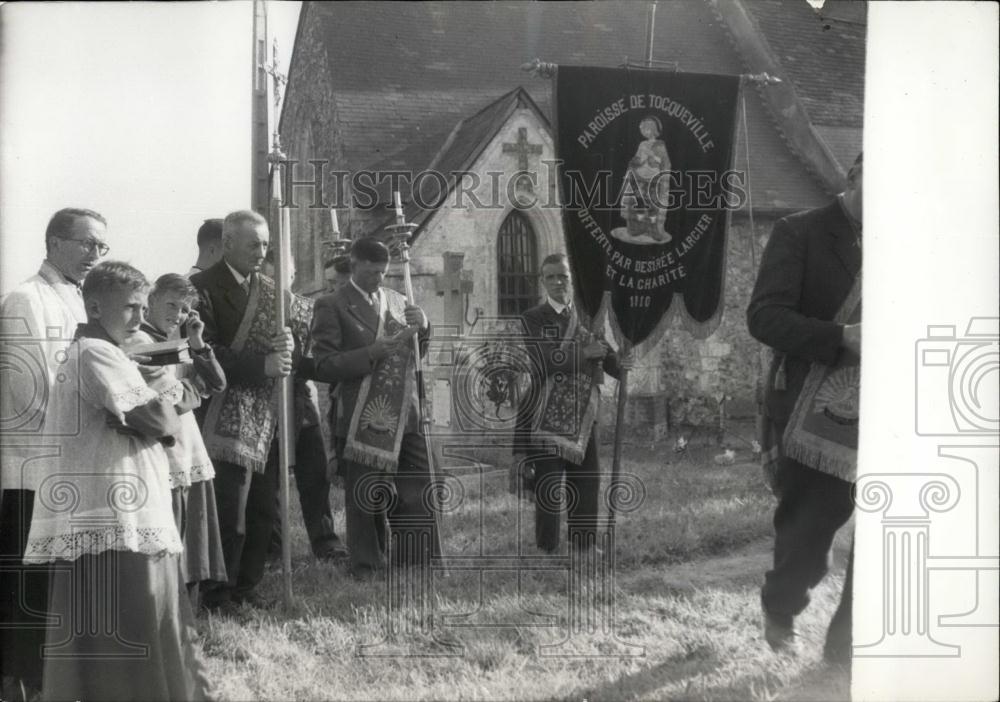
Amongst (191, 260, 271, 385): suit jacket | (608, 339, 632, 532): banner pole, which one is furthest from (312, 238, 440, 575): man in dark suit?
(608, 339, 632, 532): banner pole

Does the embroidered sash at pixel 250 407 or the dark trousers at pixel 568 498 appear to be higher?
the embroidered sash at pixel 250 407

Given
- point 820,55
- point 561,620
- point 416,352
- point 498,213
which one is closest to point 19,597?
point 416,352

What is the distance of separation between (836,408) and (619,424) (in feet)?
3.53

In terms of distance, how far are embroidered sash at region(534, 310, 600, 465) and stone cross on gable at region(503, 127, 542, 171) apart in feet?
2.66

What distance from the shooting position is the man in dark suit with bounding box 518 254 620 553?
16.4 feet

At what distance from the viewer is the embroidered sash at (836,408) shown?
4.83 m

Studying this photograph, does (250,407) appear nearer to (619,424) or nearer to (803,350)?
(619,424)

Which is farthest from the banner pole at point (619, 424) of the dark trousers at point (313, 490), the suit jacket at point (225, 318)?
the suit jacket at point (225, 318)

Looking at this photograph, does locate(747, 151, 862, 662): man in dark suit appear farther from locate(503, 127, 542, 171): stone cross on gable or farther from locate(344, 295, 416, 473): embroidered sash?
locate(344, 295, 416, 473): embroidered sash

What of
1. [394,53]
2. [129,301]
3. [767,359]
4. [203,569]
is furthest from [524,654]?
[394,53]

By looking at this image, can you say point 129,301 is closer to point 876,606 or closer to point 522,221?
point 522,221

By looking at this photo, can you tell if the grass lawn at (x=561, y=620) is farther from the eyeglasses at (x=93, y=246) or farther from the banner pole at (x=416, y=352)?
the eyeglasses at (x=93, y=246)

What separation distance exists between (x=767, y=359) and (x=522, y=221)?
142 cm

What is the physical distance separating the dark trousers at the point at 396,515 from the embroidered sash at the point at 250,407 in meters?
0.53
